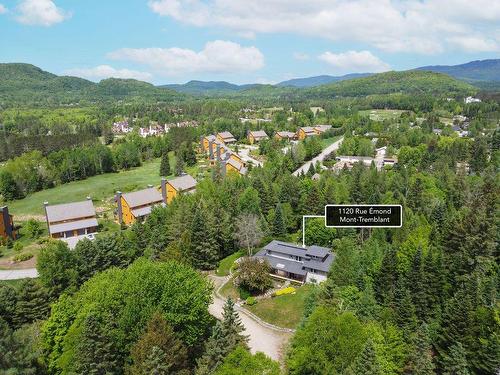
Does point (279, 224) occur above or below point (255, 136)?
below

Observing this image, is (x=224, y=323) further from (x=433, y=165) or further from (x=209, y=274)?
(x=433, y=165)

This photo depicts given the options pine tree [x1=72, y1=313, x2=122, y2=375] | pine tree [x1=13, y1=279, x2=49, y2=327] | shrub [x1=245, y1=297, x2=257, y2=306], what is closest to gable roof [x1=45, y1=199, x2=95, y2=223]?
pine tree [x1=13, y1=279, x2=49, y2=327]

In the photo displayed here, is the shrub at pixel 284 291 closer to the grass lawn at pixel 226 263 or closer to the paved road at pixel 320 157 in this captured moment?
the grass lawn at pixel 226 263

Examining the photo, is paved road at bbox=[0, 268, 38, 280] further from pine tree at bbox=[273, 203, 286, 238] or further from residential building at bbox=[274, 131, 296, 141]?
residential building at bbox=[274, 131, 296, 141]

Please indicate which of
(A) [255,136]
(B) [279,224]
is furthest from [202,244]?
(A) [255,136]

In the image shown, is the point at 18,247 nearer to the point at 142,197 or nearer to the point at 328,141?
the point at 142,197

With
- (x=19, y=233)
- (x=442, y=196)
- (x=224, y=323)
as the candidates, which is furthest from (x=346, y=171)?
(x=19, y=233)
